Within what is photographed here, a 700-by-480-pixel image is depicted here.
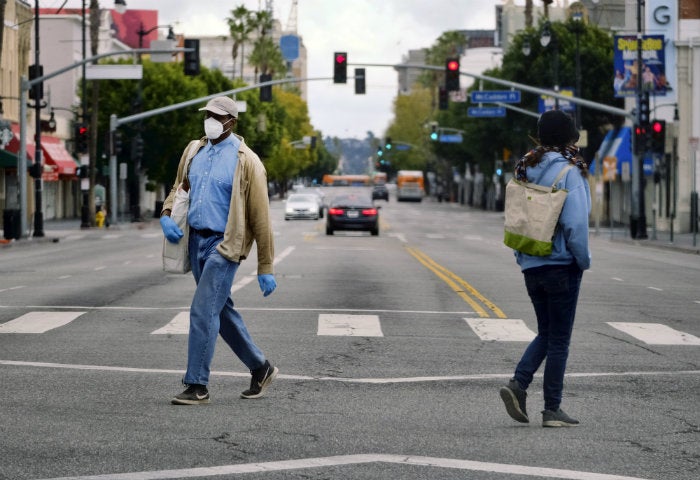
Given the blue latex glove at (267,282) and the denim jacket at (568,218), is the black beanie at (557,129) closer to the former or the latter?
the denim jacket at (568,218)

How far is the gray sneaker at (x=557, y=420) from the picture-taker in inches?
344

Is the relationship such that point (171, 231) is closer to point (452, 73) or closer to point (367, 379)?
point (367, 379)

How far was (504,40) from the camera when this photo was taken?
143875 millimetres

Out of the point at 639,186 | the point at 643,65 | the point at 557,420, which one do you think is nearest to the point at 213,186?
the point at 557,420

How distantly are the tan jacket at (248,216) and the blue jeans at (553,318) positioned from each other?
71.9 inches

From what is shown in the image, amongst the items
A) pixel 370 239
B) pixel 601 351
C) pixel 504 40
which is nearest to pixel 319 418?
pixel 601 351

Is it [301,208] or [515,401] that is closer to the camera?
[515,401]

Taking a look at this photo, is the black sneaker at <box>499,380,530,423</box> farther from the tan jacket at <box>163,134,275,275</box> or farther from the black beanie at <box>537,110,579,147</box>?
the tan jacket at <box>163,134,275,275</box>

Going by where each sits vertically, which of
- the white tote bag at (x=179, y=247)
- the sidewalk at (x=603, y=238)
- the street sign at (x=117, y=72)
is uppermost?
the street sign at (x=117, y=72)

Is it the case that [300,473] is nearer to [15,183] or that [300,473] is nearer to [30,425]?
[30,425]

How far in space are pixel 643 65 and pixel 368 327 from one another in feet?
136

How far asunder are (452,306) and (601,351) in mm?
5541

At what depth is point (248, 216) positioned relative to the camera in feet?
31.6

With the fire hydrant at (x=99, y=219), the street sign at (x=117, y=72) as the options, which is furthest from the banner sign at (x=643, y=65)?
the fire hydrant at (x=99, y=219)
